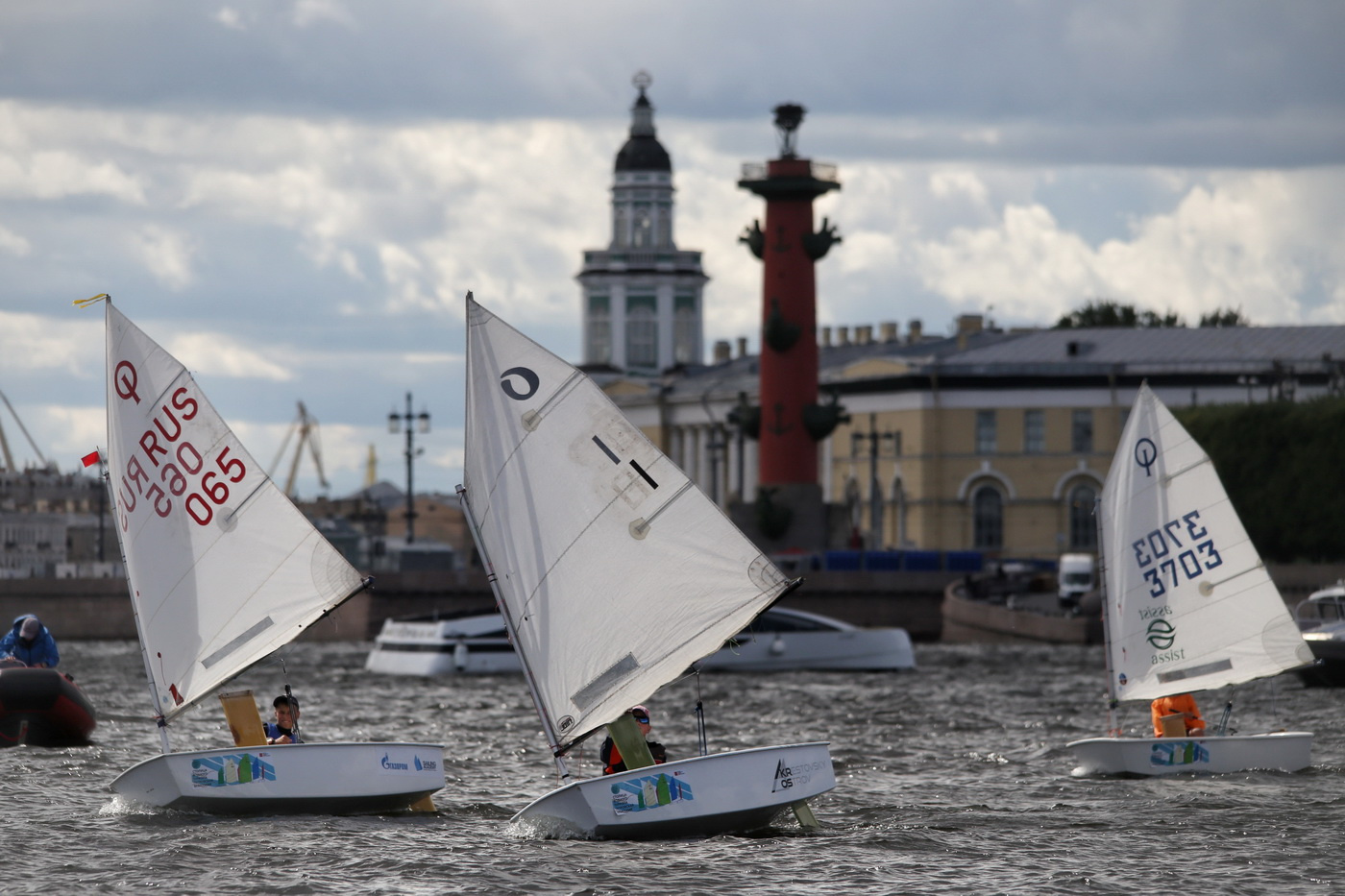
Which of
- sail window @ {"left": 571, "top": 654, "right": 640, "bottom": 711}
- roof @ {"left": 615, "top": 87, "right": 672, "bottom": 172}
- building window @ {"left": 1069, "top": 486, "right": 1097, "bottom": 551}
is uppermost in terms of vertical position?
roof @ {"left": 615, "top": 87, "right": 672, "bottom": 172}

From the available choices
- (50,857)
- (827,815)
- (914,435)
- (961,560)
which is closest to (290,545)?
(50,857)

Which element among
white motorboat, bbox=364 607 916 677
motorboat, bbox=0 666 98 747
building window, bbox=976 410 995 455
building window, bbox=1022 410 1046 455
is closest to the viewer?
motorboat, bbox=0 666 98 747

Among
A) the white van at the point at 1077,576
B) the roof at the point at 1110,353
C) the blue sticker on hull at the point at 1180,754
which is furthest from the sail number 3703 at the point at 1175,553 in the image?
the roof at the point at 1110,353

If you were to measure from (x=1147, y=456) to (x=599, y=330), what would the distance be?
11728cm

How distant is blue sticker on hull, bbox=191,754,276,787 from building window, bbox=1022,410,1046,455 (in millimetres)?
85419

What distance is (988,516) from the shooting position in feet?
359

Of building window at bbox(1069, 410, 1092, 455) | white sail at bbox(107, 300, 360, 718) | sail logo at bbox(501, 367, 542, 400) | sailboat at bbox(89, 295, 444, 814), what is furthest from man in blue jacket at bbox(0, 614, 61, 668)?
building window at bbox(1069, 410, 1092, 455)

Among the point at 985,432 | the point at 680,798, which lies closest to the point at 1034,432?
the point at 985,432

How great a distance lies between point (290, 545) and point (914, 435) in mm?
84367

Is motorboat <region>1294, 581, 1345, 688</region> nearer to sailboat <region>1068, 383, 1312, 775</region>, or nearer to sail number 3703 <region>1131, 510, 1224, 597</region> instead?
sailboat <region>1068, 383, 1312, 775</region>

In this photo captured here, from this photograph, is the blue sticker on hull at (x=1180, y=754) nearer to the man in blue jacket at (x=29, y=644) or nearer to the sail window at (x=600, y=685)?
the sail window at (x=600, y=685)

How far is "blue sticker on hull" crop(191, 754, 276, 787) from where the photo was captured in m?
24.9

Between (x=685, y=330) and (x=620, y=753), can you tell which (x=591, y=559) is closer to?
(x=620, y=753)

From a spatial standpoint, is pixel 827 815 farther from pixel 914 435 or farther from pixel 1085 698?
pixel 914 435
